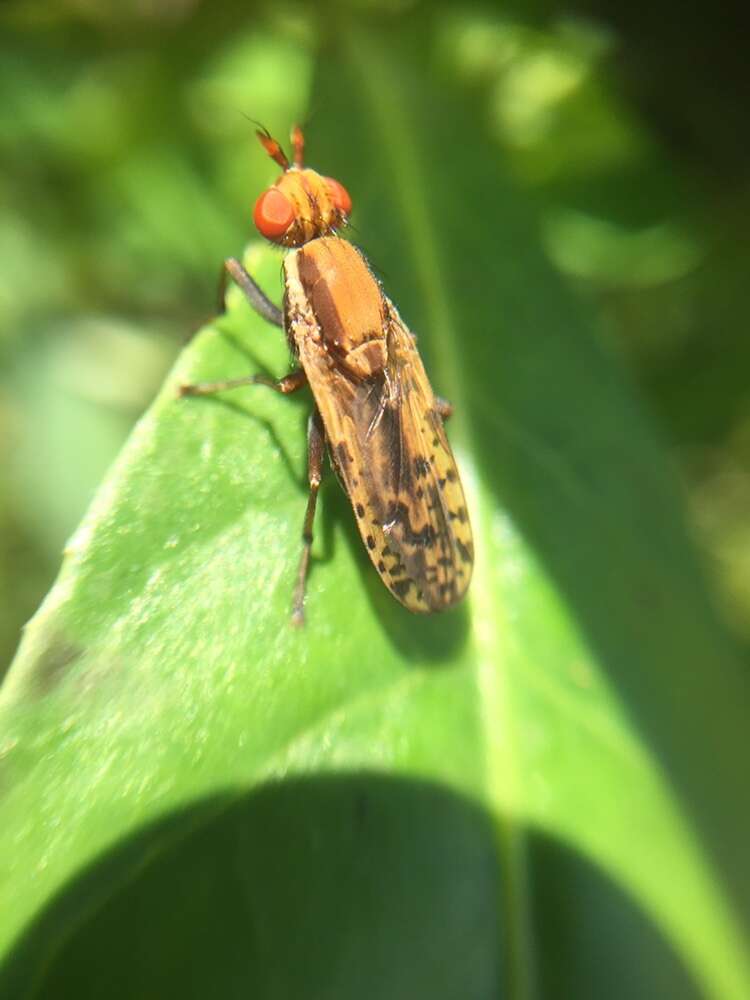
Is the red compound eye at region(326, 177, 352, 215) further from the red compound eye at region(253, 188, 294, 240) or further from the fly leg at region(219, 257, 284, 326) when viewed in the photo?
the fly leg at region(219, 257, 284, 326)

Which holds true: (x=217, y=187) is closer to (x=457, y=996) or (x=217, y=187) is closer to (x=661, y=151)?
(x=661, y=151)

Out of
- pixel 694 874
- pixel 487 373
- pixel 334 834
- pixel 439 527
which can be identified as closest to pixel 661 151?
pixel 487 373

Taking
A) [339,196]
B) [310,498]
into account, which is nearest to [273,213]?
[339,196]

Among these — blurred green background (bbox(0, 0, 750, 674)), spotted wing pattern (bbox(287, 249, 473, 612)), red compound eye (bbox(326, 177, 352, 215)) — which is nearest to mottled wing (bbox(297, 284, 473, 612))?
spotted wing pattern (bbox(287, 249, 473, 612))

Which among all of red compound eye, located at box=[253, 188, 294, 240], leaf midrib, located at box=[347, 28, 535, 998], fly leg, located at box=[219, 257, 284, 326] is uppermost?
red compound eye, located at box=[253, 188, 294, 240]

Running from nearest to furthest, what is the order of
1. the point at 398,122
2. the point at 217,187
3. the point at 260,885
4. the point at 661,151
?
the point at 260,885, the point at 398,122, the point at 661,151, the point at 217,187

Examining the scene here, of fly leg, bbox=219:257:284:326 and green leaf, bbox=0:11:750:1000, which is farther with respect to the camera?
fly leg, bbox=219:257:284:326

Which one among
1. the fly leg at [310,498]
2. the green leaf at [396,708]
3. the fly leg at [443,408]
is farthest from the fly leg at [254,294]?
the fly leg at [443,408]

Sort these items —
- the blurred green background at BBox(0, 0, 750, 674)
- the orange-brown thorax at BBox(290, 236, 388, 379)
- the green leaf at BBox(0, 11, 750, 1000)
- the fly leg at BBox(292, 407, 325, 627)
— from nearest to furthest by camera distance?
the green leaf at BBox(0, 11, 750, 1000)
the fly leg at BBox(292, 407, 325, 627)
the orange-brown thorax at BBox(290, 236, 388, 379)
the blurred green background at BBox(0, 0, 750, 674)
